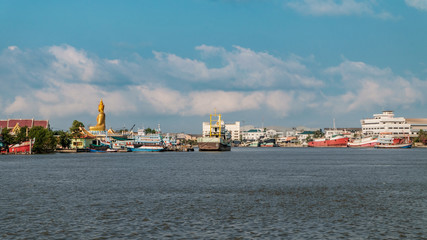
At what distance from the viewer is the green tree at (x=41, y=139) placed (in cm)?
14988

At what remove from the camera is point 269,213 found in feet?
99.1

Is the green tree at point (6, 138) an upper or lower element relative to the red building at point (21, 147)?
upper

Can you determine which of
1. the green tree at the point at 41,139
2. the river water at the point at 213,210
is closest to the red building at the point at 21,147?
the green tree at the point at 41,139

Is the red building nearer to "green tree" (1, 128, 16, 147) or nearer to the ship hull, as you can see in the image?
"green tree" (1, 128, 16, 147)

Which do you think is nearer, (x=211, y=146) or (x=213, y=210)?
(x=213, y=210)

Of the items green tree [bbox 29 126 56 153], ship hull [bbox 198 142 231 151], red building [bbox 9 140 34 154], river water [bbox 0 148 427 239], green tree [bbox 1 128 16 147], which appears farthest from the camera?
ship hull [bbox 198 142 231 151]

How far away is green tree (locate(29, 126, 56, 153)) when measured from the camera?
14988cm

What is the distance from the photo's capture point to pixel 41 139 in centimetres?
15188

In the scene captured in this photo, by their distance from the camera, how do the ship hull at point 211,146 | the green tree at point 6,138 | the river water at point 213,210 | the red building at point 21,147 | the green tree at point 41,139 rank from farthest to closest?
the ship hull at point 211,146 → the green tree at point 41,139 → the green tree at point 6,138 → the red building at point 21,147 → the river water at point 213,210

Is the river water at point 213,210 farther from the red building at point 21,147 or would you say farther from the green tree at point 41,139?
the green tree at point 41,139

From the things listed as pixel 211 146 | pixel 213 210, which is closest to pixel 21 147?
pixel 211 146

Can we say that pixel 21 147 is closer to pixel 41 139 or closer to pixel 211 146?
pixel 41 139

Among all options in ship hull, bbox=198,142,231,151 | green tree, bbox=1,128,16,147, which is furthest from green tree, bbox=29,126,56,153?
ship hull, bbox=198,142,231,151

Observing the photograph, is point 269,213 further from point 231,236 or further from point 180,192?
point 180,192
